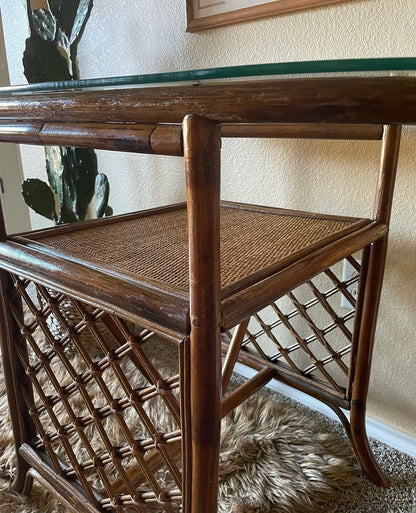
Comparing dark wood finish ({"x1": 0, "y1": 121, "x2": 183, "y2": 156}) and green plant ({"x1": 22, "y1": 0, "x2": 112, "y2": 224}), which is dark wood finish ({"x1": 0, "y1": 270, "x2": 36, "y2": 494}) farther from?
green plant ({"x1": 22, "y1": 0, "x2": 112, "y2": 224})

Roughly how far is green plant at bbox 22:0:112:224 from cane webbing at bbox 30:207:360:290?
0.48 meters

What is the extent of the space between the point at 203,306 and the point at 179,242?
26 cm

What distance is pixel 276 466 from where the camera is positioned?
2.79 feet

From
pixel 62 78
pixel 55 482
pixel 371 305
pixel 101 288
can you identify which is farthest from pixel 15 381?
pixel 62 78

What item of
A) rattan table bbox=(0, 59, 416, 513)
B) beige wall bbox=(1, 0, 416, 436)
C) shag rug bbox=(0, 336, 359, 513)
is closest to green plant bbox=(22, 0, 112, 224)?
beige wall bbox=(1, 0, 416, 436)

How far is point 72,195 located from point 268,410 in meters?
0.78

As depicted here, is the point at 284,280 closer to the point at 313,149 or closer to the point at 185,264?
the point at 185,264

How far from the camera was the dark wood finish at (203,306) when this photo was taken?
0.37 metres

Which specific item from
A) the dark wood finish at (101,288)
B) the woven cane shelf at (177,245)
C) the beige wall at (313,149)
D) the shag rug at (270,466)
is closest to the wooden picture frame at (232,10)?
the beige wall at (313,149)

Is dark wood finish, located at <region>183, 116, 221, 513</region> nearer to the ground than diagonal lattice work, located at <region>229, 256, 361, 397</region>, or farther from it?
farther from it

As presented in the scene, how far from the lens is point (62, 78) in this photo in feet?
3.72

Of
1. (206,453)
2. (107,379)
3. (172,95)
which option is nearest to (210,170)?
(172,95)

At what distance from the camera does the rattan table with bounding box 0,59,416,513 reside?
0.34 meters

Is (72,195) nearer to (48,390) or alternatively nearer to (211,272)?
(48,390)
